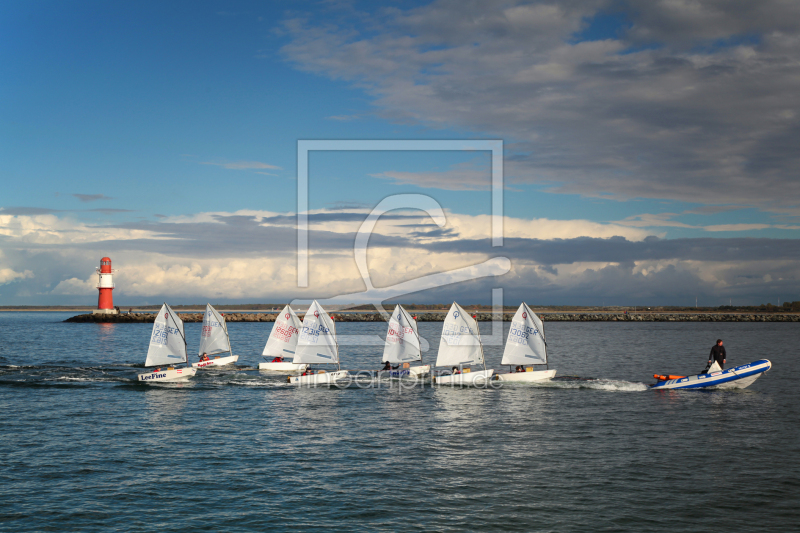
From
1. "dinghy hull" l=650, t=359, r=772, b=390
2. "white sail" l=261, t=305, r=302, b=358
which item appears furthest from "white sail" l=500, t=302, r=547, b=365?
"white sail" l=261, t=305, r=302, b=358

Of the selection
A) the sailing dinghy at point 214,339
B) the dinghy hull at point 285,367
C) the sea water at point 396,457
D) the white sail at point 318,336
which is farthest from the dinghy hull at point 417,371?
the sailing dinghy at point 214,339

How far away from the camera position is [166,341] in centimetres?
5822

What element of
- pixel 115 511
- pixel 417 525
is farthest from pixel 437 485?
pixel 115 511

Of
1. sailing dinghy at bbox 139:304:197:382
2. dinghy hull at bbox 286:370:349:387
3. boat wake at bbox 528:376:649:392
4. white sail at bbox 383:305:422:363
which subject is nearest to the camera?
boat wake at bbox 528:376:649:392

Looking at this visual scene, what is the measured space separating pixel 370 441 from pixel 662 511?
1632cm

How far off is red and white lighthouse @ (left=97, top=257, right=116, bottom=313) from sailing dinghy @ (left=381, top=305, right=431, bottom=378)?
137m

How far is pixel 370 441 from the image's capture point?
34.2 meters

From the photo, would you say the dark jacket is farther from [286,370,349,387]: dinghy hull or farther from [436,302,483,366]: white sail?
[286,370,349,387]: dinghy hull

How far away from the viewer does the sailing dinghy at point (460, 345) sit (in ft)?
175

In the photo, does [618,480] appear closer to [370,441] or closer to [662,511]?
[662,511]

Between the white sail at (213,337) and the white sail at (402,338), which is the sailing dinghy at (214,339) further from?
the white sail at (402,338)

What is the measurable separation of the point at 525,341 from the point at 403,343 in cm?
1193

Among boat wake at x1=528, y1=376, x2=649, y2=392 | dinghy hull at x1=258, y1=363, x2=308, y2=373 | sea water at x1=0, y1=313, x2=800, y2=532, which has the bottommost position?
sea water at x1=0, y1=313, x2=800, y2=532

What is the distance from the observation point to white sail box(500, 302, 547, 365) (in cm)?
5288
